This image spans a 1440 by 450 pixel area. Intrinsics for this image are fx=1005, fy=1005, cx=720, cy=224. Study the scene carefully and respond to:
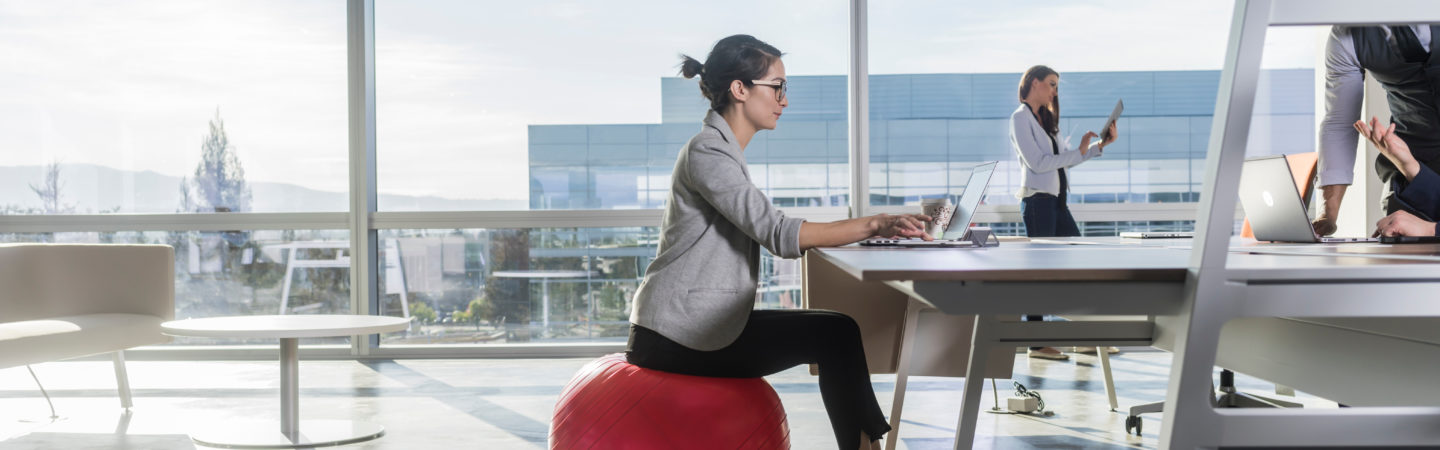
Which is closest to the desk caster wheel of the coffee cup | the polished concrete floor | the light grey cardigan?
the polished concrete floor

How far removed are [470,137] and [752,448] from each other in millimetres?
3415

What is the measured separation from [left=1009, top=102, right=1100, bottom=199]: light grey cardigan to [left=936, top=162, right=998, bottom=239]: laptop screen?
1.94 m

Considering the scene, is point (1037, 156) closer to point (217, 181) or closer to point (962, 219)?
point (962, 219)

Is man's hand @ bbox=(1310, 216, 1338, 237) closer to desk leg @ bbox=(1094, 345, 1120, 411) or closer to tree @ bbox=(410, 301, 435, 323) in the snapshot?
desk leg @ bbox=(1094, 345, 1120, 411)

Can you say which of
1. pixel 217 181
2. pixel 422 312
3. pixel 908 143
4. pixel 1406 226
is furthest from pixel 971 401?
pixel 217 181

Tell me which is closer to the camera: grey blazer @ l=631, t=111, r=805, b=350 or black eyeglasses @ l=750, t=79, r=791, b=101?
grey blazer @ l=631, t=111, r=805, b=350

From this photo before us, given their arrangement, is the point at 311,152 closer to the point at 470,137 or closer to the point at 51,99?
the point at 470,137

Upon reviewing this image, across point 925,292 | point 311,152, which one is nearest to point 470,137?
point 311,152

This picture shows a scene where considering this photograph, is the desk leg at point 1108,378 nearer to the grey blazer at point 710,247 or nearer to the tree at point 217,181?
the grey blazer at point 710,247

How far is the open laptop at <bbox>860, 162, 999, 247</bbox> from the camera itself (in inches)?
79.3

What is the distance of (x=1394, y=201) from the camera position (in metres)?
2.18

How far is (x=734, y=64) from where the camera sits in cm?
200

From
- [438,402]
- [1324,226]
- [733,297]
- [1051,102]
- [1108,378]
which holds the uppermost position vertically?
[1051,102]

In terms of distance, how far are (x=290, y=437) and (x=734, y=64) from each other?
1.81 meters
